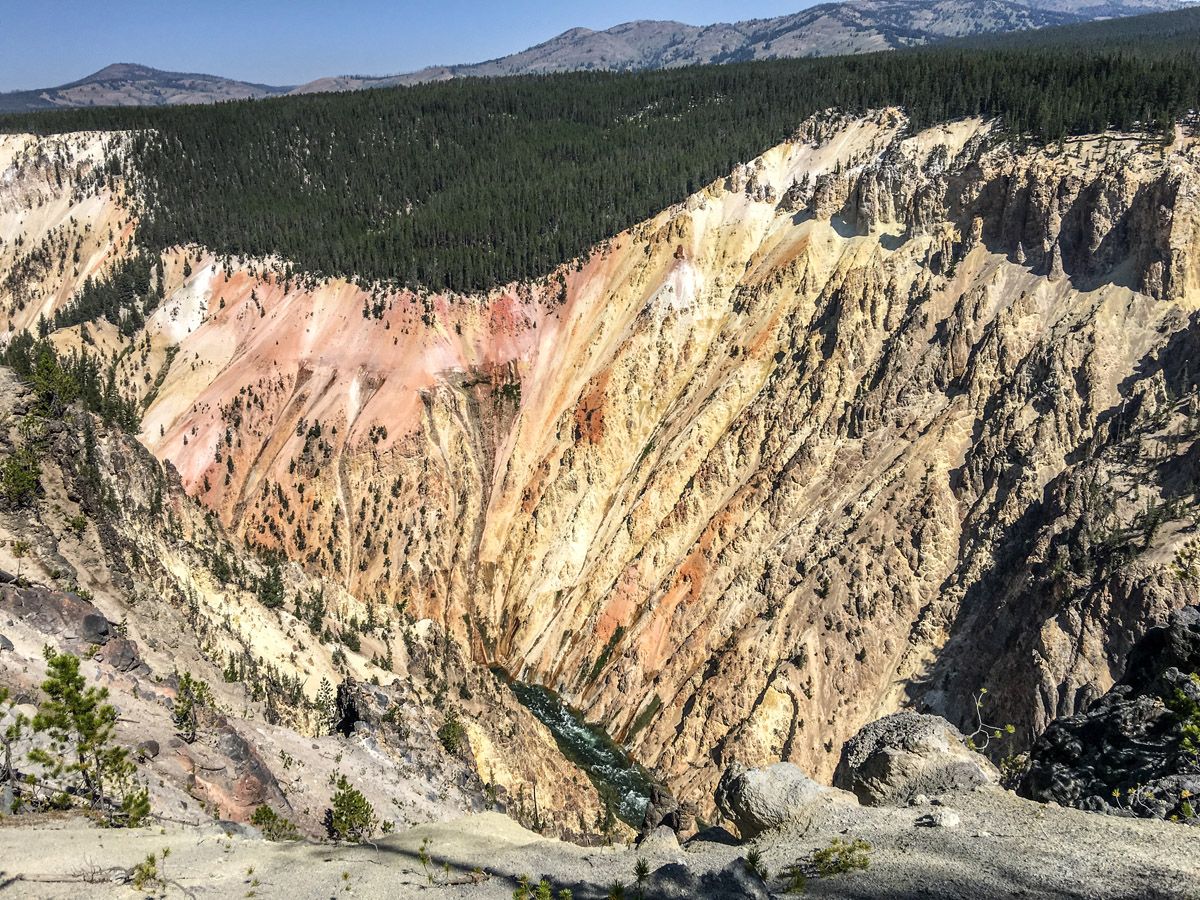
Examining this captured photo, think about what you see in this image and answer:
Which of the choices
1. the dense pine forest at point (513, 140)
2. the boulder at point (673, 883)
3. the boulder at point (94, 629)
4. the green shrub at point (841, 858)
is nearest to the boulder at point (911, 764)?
the green shrub at point (841, 858)

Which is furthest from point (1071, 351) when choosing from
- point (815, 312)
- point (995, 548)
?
point (815, 312)

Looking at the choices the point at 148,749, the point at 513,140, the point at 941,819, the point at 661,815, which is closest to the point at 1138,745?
the point at 941,819

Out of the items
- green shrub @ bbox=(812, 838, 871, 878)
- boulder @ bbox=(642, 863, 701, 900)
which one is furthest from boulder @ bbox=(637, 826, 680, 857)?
green shrub @ bbox=(812, 838, 871, 878)

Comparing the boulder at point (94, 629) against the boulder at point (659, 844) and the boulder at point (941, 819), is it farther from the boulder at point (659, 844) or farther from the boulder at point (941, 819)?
the boulder at point (941, 819)

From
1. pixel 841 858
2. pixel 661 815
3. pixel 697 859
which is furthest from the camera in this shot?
pixel 661 815

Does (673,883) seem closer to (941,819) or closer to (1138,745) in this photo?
(941,819)

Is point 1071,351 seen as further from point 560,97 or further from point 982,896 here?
→ point 560,97

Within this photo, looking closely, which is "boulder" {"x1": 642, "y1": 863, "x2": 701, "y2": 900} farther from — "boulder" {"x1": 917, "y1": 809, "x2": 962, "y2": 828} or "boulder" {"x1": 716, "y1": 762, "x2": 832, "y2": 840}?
"boulder" {"x1": 917, "y1": 809, "x2": 962, "y2": 828}
